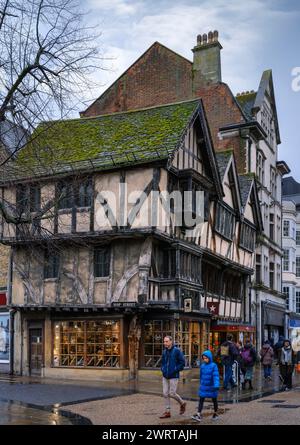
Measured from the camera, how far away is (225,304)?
31.0 meters

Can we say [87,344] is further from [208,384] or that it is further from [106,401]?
[208,384]

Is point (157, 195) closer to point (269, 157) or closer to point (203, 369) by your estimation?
point (203, 369)

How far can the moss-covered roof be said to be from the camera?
74.7 feet

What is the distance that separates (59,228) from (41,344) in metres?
4.73

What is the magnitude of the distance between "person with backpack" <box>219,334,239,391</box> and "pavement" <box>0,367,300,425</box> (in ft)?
1.29

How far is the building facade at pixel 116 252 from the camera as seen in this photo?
22500 mm

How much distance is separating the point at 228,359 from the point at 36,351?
8825mm

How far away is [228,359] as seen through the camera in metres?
19.6

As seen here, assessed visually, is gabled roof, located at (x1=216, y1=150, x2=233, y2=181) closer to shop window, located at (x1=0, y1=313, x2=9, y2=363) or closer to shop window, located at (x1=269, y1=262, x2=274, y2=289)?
shop window, located at (x1=0, y1=313, x2=9, y2=363)

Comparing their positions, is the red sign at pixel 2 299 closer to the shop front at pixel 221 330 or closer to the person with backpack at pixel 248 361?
the shop front at pixel 221 330

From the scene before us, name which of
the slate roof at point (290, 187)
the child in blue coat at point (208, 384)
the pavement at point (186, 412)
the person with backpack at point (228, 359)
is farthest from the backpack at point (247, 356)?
the slate roof at point (290, 187)

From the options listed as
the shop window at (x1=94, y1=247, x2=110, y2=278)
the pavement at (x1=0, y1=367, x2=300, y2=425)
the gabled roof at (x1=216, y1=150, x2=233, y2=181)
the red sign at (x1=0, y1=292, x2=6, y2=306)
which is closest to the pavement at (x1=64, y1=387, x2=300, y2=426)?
the pavement at (x1=0, y1=367, x2=300, y2=425)

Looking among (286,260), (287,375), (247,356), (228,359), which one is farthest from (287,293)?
(228,359)
